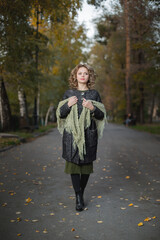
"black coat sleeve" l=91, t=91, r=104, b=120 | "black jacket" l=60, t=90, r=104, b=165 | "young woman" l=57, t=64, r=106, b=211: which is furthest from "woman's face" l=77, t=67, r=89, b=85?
"black coat sleeve" l=91, t=91, r=104, b=120

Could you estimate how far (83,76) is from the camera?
435 centimetres

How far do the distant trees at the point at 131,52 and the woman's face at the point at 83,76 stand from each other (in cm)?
854

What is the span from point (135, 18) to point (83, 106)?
11734mm

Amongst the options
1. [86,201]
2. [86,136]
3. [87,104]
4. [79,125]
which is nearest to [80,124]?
[79,125]

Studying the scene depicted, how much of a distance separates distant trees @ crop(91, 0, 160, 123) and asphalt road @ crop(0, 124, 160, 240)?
7452 mm

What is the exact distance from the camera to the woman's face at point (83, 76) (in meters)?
4.35

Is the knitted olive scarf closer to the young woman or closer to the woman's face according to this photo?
the young woman

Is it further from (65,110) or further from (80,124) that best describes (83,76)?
(80,124)

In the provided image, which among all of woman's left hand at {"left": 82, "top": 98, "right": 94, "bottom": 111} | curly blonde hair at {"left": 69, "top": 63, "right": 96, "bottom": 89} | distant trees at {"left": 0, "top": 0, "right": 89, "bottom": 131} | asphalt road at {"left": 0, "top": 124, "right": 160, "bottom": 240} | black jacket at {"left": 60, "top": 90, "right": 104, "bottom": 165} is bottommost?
asphalt road at {"left": 0, "top": 124, "right": 160, "bottom": 240}

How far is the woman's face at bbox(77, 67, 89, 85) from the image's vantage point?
4.35 meters

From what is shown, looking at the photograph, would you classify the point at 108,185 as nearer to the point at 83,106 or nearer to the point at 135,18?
the point at 83,106

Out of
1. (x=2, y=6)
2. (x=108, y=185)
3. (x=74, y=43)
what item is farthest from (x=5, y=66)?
(x=74, y=43)

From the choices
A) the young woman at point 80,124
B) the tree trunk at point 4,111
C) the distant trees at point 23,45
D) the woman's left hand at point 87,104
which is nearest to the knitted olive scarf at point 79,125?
the young woman at point 80,124

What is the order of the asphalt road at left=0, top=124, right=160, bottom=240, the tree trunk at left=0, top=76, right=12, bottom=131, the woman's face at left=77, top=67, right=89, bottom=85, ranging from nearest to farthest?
the asphalt road at left=0, top=124, right=160, bottom=240 → the woman's face at left=77, top=67, right=89, bottom=85 → the tree trunk at left=0, top=76, right=12, bottom=131
